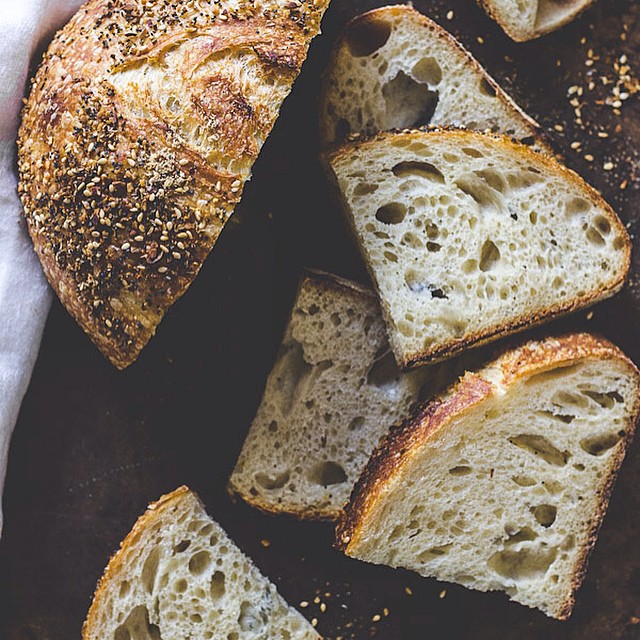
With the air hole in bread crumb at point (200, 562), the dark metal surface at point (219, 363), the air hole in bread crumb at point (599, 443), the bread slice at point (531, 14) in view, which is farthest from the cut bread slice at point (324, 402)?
the bread slice at point (531, 14)

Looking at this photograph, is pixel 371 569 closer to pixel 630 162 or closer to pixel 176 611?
pixel 176 611

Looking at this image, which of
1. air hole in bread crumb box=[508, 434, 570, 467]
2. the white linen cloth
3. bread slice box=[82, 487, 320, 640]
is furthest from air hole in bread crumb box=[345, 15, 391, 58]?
bread slice box=[82, 487, 320, 640]

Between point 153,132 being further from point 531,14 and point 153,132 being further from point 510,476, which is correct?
point 510,476

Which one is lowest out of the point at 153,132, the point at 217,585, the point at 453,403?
Result: the point at 217,585

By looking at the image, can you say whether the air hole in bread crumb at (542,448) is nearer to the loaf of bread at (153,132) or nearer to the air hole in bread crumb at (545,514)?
the air hole in bread crumb at (545,514)

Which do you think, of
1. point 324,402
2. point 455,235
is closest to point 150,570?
point 324,402
